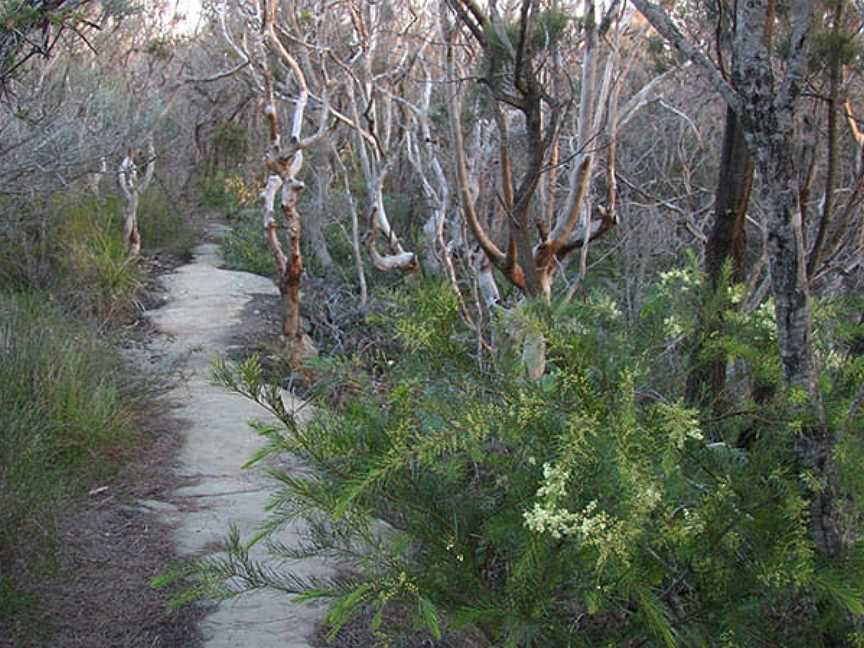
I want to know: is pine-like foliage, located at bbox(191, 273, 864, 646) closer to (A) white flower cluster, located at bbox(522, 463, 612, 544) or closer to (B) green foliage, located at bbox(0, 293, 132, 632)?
(A) white flower cluster, located at bbox(522, 463, 612, 544)

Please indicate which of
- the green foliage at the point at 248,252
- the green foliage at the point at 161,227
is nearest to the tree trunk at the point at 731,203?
the green foliage at the point at 248,252

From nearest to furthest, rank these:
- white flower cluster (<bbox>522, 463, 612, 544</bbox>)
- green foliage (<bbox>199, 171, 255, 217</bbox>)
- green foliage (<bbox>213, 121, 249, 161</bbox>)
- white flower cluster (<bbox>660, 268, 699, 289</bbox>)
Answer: white flower cluster (<bbox>522, 463, 612, 544</bbox>) → white flower cluster (<bbox>660, 268, 699, 289</bbox>) → green foliage (<bbox>199, 171, 255, 217</bbox>) → green foliage (<bbox>213, 121, 249, 161</bbox>)

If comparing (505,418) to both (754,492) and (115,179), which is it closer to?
(754,492)

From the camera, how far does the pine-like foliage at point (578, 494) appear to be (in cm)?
221

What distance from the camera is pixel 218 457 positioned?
6641mm

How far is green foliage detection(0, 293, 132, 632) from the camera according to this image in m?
4.05

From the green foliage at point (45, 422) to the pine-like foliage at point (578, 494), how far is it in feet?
5.16

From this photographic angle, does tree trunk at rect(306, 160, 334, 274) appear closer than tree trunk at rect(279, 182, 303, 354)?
No

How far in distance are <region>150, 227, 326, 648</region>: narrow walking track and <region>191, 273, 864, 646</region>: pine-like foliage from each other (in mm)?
654

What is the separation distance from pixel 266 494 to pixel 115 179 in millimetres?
9489

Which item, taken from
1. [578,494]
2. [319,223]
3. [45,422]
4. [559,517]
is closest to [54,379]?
[45,422]

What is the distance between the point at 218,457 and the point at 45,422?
4.29 ft

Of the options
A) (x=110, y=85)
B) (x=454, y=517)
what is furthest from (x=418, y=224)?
(x=454, y=517)

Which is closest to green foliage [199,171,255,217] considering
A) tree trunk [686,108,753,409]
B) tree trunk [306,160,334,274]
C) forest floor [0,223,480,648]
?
tree trunk [306,160,334,274]
